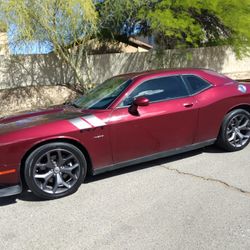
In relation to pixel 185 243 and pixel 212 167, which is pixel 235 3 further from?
pixel 185 243

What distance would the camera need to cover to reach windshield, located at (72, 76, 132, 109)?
497 cm

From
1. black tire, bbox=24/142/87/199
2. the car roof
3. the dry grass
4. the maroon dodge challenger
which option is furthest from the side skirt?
the dry grass

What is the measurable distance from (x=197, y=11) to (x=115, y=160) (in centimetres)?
1248

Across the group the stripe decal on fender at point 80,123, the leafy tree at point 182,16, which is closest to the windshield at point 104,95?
the stripe decal on fender at point 80,123

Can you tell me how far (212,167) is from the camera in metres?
5.16

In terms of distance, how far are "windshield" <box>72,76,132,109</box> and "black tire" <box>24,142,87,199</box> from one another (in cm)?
86

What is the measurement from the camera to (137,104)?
4773 mm

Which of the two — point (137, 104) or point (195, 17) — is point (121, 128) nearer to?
point (137, 104)

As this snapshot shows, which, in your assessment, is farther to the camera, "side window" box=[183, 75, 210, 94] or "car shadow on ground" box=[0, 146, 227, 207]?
"side window" box=[183, 75, 210, 94]

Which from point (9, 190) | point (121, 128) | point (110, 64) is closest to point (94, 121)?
point (121, 128)

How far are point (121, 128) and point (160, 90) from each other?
0.94m

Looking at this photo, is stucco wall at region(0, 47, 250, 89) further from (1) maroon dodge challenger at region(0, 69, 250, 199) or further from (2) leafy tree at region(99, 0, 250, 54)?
(1) maroon dodge challenger at region(0, 69, 250, 199)

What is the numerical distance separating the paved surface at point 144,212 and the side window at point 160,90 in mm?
1045

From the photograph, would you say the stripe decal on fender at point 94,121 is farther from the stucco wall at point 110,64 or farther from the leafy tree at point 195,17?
the stucco wall at point 110,64
